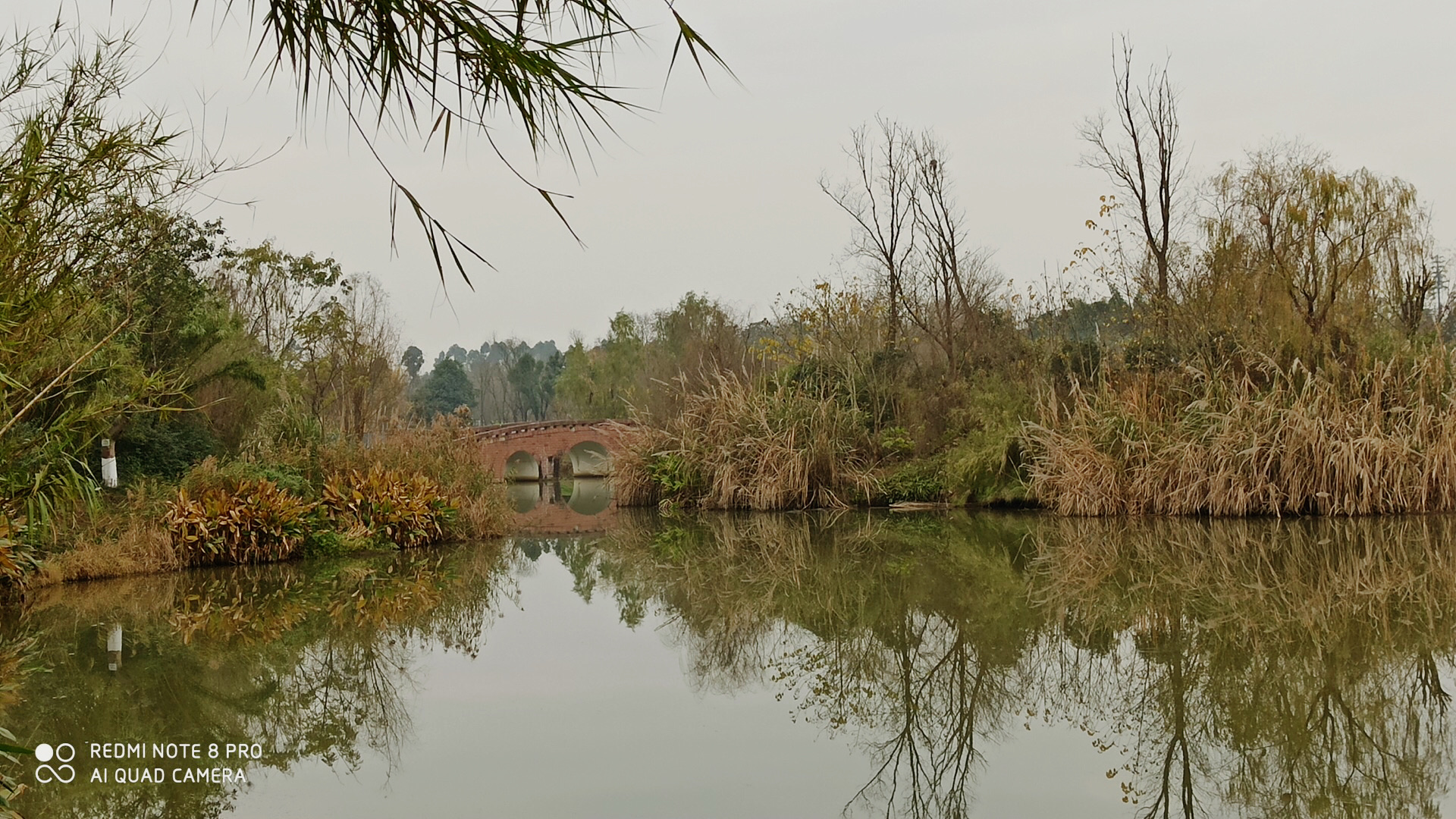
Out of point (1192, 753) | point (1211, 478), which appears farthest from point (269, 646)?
point (1211, 478)

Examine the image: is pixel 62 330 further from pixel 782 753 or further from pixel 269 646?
pixel 782 753

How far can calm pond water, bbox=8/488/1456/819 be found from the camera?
15.7 ft

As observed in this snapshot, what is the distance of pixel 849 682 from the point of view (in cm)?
681

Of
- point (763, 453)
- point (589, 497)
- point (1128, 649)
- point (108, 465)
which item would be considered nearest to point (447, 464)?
point (108, 465)

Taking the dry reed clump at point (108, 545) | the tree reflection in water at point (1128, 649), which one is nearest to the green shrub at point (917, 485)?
the tree reflection in water at point (1128, 649)

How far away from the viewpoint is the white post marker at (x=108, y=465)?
47.1 ft

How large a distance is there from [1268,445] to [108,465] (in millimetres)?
13808

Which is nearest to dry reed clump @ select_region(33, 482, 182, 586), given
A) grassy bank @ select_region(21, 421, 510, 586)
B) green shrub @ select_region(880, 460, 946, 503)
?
grassy bank @ select_region(21, 421, 510, 586)

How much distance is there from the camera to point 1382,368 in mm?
14867

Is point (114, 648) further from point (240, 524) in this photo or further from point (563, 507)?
point (563, 507)

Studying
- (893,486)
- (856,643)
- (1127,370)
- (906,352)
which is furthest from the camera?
(906,352)

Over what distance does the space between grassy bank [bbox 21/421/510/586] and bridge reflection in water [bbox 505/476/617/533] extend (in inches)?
73.5

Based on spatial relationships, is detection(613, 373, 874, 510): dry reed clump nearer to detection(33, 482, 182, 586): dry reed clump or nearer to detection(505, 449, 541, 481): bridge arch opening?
detection(33, 482, 182, 586): dry reed clump

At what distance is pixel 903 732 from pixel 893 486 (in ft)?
45.5
